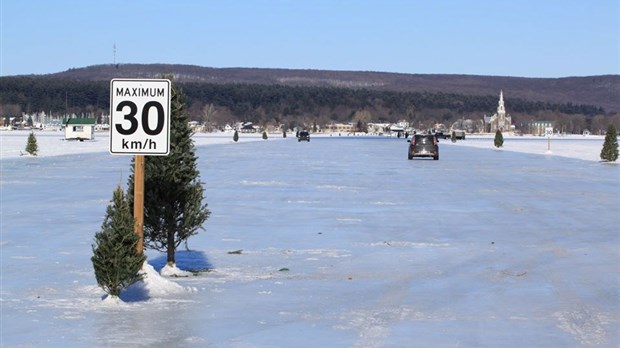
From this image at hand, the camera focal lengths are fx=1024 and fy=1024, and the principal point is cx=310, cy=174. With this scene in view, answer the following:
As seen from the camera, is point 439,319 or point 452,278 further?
point 452,278

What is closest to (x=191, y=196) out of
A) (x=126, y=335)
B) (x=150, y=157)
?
(x=150, y=157)

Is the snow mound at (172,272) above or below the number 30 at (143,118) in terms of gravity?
below

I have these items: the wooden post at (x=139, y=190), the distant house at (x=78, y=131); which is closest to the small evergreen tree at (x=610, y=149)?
the wooden post at (x=139, y=190)

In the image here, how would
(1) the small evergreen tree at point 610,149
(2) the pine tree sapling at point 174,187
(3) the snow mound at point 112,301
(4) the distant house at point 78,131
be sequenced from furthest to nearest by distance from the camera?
(4) the distant house at point 78,131
(1) the small evergreen tree at point 610,149
(2) the pine tree sapling at point 174,187
(3) the snow mound at point 112,301

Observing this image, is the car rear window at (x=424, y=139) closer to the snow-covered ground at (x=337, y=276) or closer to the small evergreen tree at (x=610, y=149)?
the small evergreen tree at (x=610, y=149)

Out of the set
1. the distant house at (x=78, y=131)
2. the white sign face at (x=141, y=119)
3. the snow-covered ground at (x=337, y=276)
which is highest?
the white sign face at (x=141, y=119)

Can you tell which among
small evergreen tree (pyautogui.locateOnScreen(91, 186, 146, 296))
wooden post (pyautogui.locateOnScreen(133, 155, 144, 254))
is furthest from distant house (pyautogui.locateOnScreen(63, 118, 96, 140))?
small evergreen tree (pyautogui.locateOnScreen(91, 186, 146, 296))

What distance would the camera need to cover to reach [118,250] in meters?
10.8

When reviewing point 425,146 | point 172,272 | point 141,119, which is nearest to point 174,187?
point 172,272

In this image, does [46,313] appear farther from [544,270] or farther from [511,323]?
[544,270]

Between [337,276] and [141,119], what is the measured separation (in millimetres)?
3541

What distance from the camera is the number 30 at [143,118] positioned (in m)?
11.6

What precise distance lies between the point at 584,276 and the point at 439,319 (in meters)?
3.89

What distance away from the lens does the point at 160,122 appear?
11.6 metres
